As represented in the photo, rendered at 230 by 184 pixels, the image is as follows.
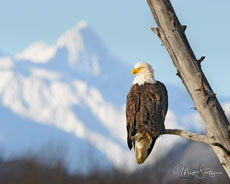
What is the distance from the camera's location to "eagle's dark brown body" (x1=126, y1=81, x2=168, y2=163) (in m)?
5.20

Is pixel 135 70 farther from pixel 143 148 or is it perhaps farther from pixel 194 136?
pixel 194 136

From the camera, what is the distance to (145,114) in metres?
5.33

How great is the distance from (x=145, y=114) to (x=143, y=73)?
37.2 inches

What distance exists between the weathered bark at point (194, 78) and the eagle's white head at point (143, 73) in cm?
116

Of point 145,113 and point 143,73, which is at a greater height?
point 143,73

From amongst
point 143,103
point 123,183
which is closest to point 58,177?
point 123,183

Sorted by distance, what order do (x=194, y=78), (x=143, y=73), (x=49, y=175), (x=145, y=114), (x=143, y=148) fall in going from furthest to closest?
(x=49, y=175) < (x=143, y=73) < (x=145, y=114) < (x=143, y=148) < (x=194, y=78)

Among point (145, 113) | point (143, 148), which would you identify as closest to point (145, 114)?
point (145, 113)

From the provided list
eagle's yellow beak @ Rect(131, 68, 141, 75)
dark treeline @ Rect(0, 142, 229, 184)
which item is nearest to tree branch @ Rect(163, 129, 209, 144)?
eagle's yellow beak @ Rect(131, 68, 141, 75)

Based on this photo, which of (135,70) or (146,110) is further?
(135,70)

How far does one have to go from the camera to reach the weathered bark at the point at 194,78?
4.60 m

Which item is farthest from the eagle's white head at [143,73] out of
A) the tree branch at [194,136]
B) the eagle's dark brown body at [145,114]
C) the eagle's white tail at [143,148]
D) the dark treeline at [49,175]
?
the dark treeline at [49,175]

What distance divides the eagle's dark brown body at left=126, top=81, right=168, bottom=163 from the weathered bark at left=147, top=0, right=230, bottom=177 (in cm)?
75

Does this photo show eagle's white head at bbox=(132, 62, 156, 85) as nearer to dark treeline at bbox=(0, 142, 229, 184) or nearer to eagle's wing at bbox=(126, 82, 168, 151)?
eagle's wing at bbox=(126, 82, 168, 151)
